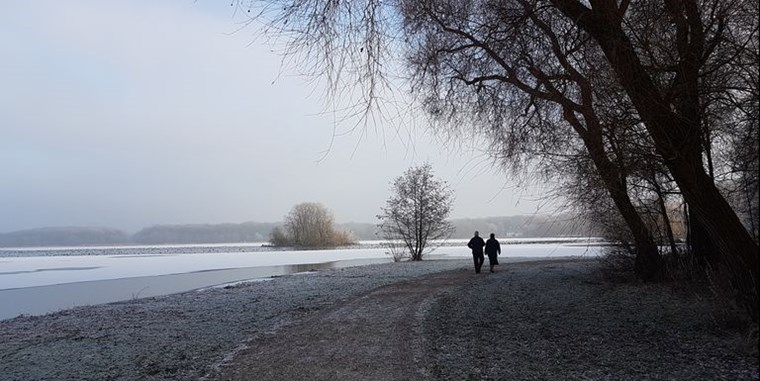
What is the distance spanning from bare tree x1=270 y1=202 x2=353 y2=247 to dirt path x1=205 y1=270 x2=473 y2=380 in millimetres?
66153

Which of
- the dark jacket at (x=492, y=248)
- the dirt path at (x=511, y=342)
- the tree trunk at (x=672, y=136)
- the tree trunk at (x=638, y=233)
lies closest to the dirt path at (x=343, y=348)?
the dirt path at (x=511, y=342)

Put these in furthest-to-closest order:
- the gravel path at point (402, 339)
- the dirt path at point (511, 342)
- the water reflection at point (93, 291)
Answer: the water reflection at point (93, 291), the gravel path at point (402, 339), the dirt path at point (511, 342)

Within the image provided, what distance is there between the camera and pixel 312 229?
263 feet

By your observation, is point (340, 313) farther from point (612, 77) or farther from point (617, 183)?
point (612, 77)

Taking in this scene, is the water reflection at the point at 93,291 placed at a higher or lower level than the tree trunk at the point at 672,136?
lower

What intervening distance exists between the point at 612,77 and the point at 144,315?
40.8 ft

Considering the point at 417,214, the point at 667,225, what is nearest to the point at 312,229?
the point at 417,214

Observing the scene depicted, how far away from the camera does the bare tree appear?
79.9 metres

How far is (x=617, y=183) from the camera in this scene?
11.2 metres

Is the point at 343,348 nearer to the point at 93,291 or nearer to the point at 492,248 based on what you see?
the point at 492,248

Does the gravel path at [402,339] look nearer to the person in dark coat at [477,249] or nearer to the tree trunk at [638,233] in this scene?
the tree trunk at [638,233]

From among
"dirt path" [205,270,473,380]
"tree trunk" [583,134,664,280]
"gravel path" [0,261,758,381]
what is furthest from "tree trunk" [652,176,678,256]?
"dirt path" [205,270,473,380]

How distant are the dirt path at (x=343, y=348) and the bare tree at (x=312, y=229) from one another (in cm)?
6615

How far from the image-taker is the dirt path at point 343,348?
24.7 ft
